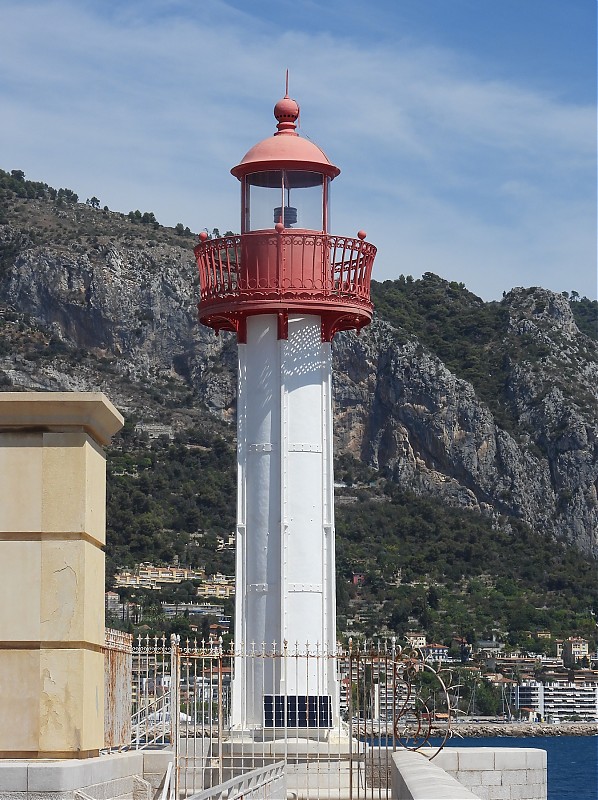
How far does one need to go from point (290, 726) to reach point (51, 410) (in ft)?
30.6

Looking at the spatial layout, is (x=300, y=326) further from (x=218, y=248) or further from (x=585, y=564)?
(x=585, y=564)

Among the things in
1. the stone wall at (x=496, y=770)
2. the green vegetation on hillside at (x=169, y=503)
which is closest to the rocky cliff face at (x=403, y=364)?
→ the green vegetation on hillside at (x=169, y=503)

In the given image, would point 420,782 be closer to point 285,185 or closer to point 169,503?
point 285,185

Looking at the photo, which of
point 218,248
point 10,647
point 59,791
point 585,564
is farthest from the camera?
point 585,564

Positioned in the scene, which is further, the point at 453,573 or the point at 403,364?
the point at 403,364

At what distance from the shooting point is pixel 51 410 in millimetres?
12031

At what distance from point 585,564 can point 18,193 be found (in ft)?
183

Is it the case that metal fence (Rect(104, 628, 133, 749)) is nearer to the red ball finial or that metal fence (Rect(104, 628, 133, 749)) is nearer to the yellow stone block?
the yellow stone block

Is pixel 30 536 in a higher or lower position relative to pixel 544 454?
lower

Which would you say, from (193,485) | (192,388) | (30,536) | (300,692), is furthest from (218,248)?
(192,388)

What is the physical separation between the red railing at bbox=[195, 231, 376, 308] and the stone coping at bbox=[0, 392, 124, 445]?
9803mm

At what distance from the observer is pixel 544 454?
479 feet

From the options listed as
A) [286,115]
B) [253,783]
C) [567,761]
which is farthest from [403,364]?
[253,783]

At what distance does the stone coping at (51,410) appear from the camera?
11.9 metres
